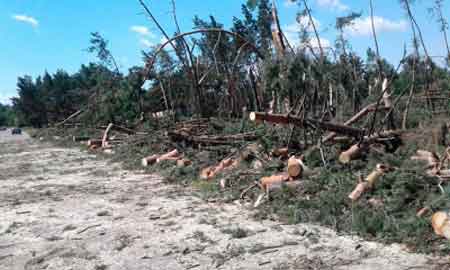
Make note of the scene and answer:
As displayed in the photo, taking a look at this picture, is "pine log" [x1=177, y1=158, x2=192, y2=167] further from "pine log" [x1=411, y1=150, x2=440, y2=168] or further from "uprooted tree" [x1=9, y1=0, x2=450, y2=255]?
"pine log" [x1=411, y1=150, x2=440, y2=168]

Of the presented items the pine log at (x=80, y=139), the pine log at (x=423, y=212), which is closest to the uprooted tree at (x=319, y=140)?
the pine log at (x=423, y=212)

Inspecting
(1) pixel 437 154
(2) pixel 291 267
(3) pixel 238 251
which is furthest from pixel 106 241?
(1) pixel 437 154

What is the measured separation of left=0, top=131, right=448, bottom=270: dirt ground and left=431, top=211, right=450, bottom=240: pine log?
0.38m

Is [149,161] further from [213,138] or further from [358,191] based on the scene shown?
[358,191]

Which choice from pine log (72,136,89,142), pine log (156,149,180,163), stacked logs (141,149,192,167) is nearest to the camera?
stacked logs (141,149,192,167)

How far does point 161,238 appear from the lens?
480 centimetres

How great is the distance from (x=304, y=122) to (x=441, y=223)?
11.4 ft

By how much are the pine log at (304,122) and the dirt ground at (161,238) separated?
60.3 inches

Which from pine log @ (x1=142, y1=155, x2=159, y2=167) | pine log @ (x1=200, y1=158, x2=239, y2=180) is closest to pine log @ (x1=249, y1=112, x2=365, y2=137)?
pine log @ (x1=200, y1=158, x2=239, y2=180)

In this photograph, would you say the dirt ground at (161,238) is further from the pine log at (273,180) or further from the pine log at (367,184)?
the pine log at (367,184)

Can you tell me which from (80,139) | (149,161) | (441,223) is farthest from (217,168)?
(80,139)

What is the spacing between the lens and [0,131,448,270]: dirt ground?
3908 mm

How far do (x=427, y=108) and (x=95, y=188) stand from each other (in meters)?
7.41

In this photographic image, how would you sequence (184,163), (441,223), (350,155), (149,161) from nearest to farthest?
(441,223)
(350,155)
(184,163)
(149,161)
